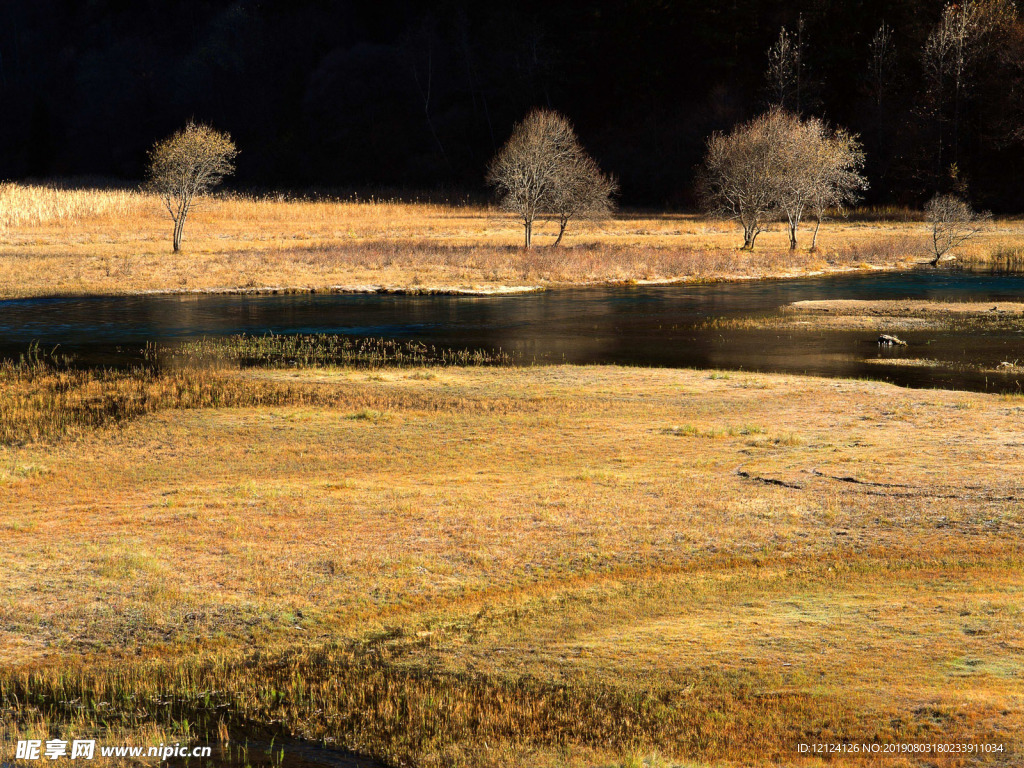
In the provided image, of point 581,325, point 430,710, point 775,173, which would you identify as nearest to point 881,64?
point 775,173

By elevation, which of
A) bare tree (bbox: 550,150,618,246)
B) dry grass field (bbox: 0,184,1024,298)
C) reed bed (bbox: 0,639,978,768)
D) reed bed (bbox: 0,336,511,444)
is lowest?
reed bed (bbox: 0,639,978,768)

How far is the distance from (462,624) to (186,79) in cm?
13816

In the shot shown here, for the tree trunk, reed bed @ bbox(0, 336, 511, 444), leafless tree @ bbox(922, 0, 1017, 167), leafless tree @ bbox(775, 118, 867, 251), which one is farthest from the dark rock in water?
leafless tree @ bbox(922, 0, 1017, 167)

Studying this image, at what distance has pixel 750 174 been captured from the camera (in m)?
60.9

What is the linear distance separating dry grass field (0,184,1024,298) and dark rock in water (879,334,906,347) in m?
19.6

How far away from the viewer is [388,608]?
465 inches

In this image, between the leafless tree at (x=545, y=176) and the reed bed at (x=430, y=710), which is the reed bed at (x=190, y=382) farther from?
the leafless tree at (x=545, y=176)

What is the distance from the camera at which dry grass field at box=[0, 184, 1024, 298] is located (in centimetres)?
5003

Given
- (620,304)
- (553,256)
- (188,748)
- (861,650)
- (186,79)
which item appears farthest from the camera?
(186,79)

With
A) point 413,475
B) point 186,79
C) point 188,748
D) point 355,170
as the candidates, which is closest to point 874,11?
point 355,170

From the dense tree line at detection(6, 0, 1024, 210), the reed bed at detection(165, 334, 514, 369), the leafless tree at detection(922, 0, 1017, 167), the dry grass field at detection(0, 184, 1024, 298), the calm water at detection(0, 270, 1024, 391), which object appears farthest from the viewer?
the dense tree line at detection(6, 0, 1024, 210)

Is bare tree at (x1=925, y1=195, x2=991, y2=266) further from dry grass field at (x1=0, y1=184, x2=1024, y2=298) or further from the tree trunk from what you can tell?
the tree trunk

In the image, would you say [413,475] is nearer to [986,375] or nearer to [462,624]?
[462,624]

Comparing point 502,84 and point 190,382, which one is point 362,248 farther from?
point 502,84
